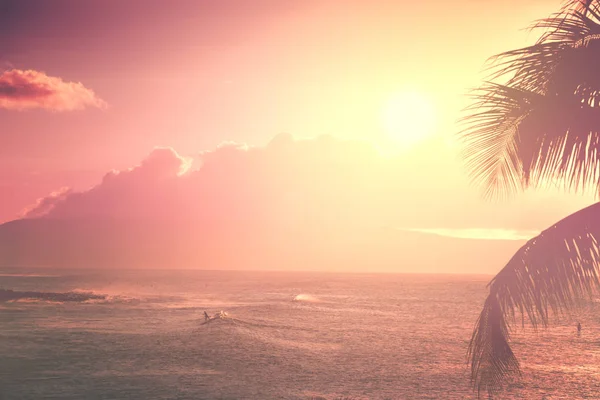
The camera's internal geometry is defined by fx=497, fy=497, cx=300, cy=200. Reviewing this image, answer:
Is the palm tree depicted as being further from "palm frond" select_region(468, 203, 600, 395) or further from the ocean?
the ocean

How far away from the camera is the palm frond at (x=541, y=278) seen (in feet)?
21.3

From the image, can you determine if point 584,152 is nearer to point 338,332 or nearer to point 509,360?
point 509,360

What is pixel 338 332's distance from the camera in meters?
47.2

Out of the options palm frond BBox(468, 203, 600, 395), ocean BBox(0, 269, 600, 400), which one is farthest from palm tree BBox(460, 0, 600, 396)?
ocean BBox(0, 269, 600, 400)

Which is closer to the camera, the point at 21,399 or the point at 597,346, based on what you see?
the point at 21,399

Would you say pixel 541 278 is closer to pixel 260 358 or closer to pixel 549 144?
pixel 549 144

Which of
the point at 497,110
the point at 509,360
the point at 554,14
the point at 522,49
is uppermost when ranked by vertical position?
the point at 554,14

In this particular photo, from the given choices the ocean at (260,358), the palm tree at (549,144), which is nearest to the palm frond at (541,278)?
the palm tree at (549,144)

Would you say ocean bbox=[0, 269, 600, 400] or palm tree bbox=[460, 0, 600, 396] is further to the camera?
ocean bbox=[0, 269, 600, 400]

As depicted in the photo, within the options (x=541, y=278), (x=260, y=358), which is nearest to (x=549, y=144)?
(x=541, y=278)

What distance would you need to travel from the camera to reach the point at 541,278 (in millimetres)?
6750

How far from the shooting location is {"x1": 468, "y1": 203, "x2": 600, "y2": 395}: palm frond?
649cm

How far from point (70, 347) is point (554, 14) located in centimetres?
3638

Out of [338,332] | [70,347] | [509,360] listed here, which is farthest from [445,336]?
[509,360]
